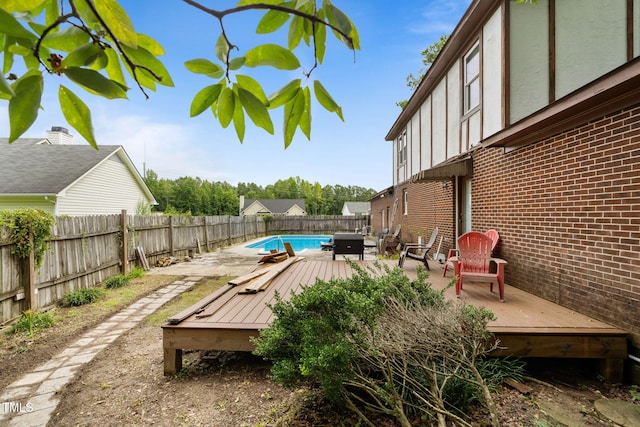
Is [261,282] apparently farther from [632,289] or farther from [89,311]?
[632,289]

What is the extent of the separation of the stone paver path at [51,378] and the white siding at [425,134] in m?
8.47

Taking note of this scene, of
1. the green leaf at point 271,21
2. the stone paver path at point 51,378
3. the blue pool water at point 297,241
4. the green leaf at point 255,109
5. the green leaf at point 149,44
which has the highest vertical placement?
the green leaf at point 271,21

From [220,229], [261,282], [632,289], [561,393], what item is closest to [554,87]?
[632,289]

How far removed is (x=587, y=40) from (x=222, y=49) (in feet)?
20.1

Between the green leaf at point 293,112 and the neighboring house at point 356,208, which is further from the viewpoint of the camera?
the neighboring house at point 356,208

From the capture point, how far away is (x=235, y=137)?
76cm

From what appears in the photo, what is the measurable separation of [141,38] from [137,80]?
0.29 feet

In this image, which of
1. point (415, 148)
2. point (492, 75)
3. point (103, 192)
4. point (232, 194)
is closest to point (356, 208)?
point (232, 194)

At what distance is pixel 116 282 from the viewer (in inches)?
280

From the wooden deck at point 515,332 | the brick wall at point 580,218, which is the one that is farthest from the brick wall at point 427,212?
the wooden deck at point 515,332

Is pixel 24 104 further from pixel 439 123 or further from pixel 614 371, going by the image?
pixel 439 123

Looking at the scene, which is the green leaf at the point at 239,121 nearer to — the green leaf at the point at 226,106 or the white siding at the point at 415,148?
the green leaf at the point at 226,106

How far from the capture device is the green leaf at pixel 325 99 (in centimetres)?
72

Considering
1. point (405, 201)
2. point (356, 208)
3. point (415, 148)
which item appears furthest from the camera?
point (356, 208)
